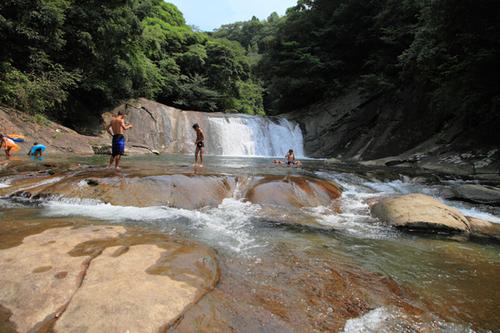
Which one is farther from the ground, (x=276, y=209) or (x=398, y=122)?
(x=398, y=122)

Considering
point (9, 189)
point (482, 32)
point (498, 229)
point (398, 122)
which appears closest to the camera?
point (498, 229)

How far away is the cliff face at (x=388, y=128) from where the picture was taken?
13.7m

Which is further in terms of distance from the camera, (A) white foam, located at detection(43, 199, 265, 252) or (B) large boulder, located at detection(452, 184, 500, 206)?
(B) large boulder, located at detection(452, 184, 500, 206)

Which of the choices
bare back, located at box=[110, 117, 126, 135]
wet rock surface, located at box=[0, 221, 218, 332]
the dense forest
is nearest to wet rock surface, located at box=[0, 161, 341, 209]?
bare back, located at box=[110, 117, 126, 135]

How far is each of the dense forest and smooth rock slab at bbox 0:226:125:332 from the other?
12097mm

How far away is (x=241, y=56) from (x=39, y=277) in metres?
30.4

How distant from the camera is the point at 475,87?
12789 millimetres

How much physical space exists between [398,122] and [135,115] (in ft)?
49.6

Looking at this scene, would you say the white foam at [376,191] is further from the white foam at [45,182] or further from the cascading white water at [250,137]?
the cascading white water at [250,137]

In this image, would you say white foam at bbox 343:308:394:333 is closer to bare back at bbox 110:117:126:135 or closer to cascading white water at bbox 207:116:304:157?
bare back at bbox 110:117:126:135

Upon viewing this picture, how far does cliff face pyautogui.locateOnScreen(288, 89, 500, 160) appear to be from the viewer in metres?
13.7

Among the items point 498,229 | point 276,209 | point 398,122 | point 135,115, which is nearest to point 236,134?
point 135,115

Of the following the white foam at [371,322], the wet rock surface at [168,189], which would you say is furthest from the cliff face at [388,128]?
the white foam at [371,322]

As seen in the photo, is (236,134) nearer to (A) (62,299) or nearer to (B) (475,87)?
(B) (475,87)
